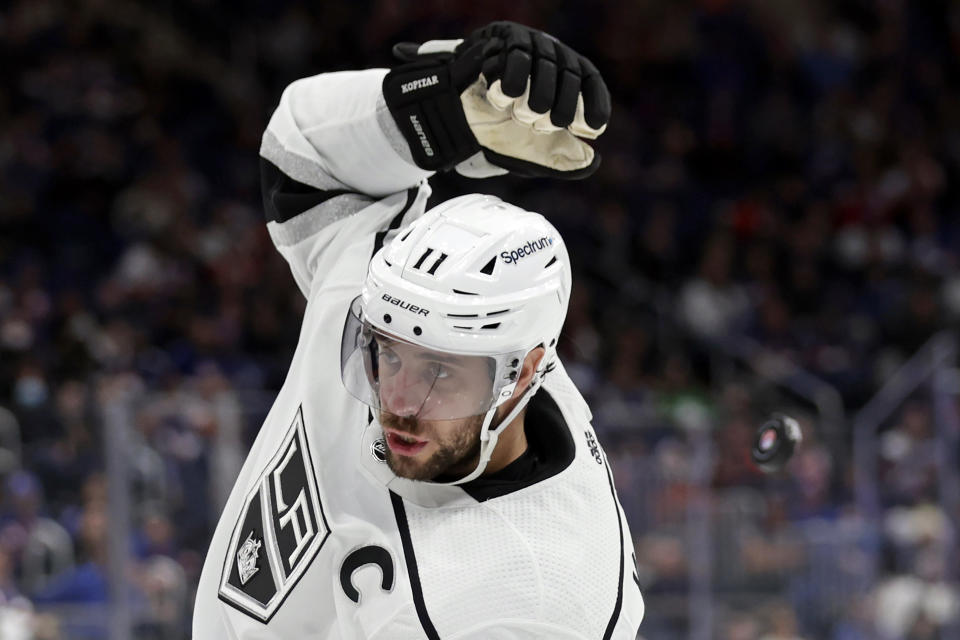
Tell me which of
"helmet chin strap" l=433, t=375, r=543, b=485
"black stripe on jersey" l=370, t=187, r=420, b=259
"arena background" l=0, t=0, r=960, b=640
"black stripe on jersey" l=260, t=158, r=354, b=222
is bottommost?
"arena background" l=0, t=0, r=960, b=640

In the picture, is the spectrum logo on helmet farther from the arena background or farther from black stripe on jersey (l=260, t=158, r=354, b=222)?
the arena background

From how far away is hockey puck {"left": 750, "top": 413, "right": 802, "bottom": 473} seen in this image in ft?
8.75

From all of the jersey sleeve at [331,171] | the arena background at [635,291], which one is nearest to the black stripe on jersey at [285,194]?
the jersey sleeve at [331,171]

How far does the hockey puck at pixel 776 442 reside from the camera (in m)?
2.67

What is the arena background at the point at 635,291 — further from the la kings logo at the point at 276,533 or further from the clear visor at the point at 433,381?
the clear visor at the point at 433,381

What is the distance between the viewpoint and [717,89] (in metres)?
10.7

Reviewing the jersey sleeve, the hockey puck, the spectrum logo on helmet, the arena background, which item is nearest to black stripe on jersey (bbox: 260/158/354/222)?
the jersey sleeve

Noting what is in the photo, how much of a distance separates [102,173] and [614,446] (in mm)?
4158

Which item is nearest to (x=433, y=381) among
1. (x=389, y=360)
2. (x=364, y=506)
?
(x=389, y=360)

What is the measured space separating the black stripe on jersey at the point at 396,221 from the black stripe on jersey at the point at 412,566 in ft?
1.53

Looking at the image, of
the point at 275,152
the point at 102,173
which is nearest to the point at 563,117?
the point at 275,152

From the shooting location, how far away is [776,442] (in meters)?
2.69

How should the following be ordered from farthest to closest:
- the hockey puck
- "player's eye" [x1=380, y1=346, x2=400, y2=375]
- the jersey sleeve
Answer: the hockey puck, the jersey sleeve, "player's eye" [x1=380, y1=346, x2=400, y2=375]

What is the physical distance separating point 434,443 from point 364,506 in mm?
163
